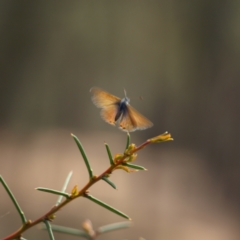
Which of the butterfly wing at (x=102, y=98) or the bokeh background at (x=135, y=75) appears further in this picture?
the bokeh background at (x=135, y=75)

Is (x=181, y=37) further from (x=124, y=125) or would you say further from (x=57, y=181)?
(x=124, y=125)

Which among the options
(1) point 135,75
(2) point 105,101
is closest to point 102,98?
(2) point 105,101

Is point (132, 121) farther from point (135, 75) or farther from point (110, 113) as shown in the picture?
point (135, 75)

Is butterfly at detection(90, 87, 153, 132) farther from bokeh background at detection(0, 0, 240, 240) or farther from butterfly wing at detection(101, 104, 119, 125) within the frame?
bokeh background at detection(0, 0, 240, 240)

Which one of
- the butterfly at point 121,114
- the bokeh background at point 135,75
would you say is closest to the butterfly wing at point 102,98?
the butterfly at point 121,114

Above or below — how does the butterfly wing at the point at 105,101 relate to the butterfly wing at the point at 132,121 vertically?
above

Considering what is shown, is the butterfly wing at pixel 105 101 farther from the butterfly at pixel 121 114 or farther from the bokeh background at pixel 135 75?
the bokeh background at pixel 135 75

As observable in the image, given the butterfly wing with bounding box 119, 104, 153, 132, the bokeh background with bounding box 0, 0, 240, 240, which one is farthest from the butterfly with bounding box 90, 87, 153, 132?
the bokeh background with bounding box 0, 0, 240, 240

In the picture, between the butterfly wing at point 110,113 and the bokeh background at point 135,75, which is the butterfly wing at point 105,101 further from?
the bokeh background at point 135,75
